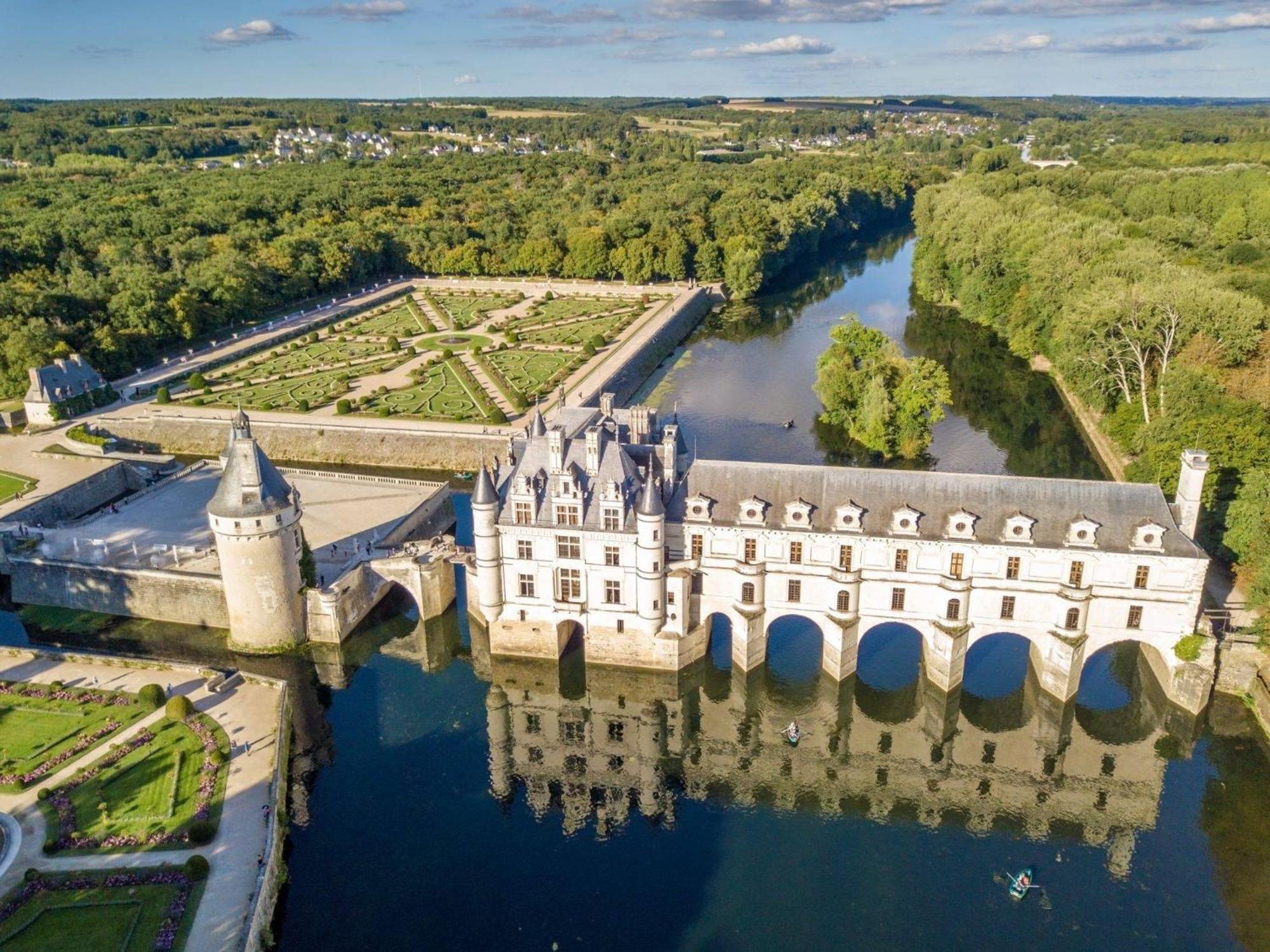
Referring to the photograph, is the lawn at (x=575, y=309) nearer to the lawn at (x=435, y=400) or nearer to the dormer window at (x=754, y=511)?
the lawn at (x=435, y=400)

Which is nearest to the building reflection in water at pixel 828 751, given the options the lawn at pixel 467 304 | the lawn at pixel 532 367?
the lawn at pixel 532 367

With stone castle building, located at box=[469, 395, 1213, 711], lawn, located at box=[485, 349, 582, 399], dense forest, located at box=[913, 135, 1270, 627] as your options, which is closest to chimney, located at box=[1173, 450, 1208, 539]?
stone castle building, located at box=[469, 395, 1213, 711]

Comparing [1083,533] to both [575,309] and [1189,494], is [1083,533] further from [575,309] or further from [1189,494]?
[575,309]

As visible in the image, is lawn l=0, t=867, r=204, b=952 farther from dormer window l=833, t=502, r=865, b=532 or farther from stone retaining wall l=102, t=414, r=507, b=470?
stone retaining wall l=102, t=414, r=507, b=470

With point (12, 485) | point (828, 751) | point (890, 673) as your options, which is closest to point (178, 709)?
point (828, 751)

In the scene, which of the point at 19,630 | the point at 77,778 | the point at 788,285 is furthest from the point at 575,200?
the point at 77,778

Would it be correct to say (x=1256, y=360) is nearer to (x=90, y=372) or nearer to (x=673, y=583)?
(x=673, y=583)

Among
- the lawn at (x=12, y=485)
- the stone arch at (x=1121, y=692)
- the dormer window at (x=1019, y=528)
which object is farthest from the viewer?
the lawn at (x=12, y=485)
